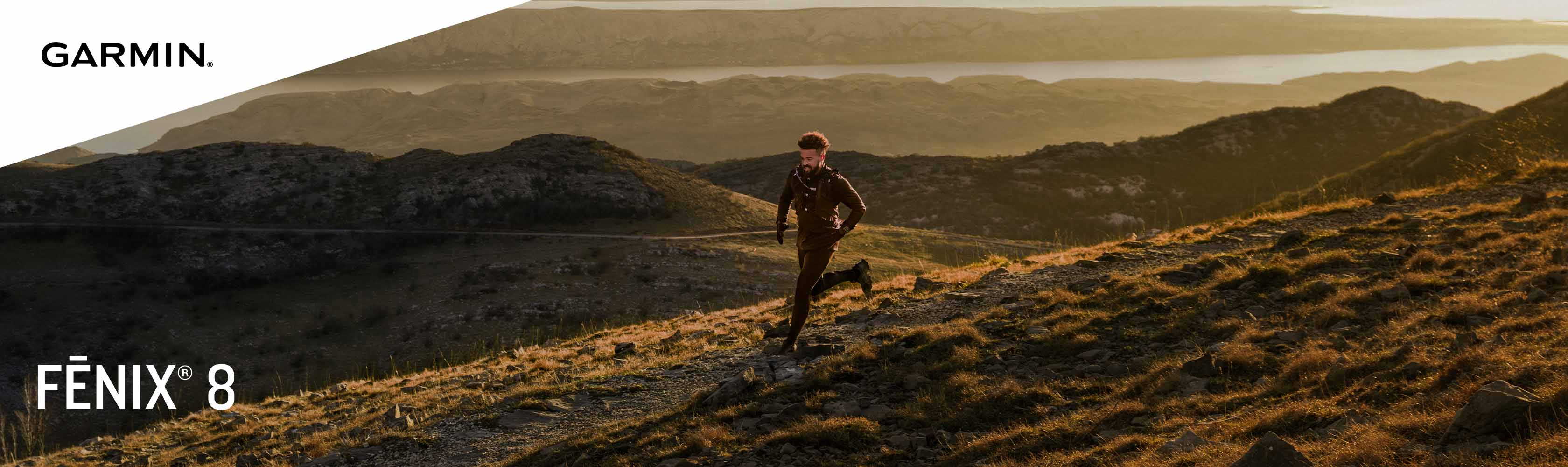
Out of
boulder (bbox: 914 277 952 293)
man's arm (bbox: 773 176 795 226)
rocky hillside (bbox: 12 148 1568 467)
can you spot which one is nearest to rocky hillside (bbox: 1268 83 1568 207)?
rocky hillside (bbox: 12 148 1568 467)

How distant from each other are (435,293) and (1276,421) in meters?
37.5

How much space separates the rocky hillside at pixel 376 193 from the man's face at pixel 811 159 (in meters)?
38.6

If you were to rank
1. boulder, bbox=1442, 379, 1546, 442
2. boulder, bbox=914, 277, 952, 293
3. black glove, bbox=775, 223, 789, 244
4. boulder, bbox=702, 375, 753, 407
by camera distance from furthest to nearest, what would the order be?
boulder, bbox=914, 277, 952, 293, black glove, bbox=775, 223, 789, 244, boulder, bbox=702, 375, 753, 407, boulder, bbox=1442, 379, 1546, 442

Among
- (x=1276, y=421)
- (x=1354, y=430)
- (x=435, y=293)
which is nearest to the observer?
(x=1354, y=430)

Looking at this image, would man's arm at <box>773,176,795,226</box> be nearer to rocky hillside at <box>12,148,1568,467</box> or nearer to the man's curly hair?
the man's curly hair

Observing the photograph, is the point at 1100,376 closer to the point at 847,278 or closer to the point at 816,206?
the point at 816,206

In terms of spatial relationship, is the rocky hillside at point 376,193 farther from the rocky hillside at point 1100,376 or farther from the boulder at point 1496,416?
the boulder at point 1496,416

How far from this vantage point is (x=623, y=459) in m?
9.61

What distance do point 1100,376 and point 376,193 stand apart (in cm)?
5116

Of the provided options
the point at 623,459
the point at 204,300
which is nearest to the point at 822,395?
the point at 623,459

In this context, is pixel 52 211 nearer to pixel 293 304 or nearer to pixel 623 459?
pixel 293 304

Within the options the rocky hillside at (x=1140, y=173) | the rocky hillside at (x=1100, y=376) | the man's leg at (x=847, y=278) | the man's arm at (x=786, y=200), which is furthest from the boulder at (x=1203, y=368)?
the rocky hillside at (x=1140, y=173)

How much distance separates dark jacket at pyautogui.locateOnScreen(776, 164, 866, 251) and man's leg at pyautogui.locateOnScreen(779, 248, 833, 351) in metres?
0.09

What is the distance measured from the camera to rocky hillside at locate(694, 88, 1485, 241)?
234 feet
